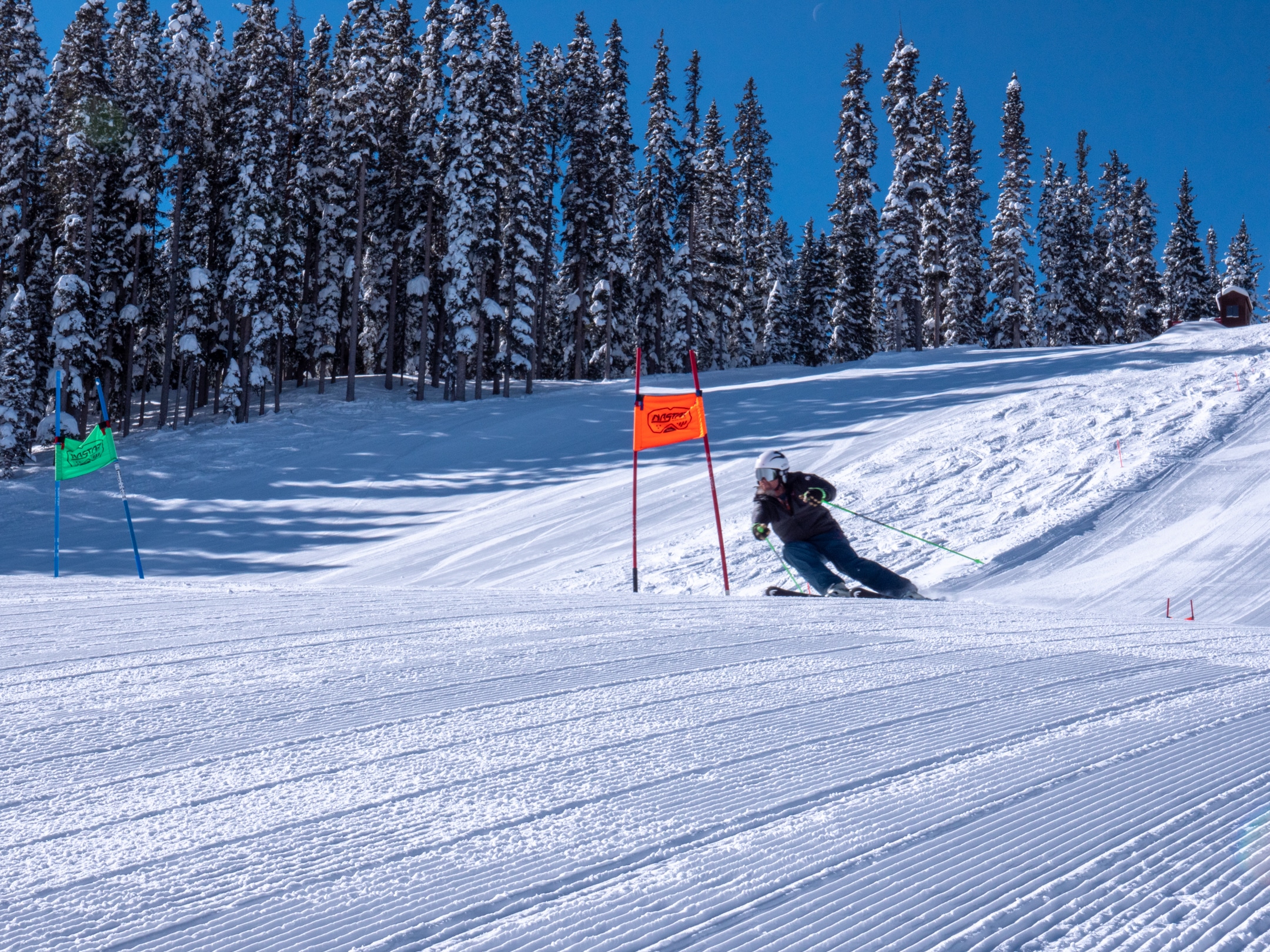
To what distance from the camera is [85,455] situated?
40.1 feet

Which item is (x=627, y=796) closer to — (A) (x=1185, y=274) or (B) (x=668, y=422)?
(B) (x=668, y=422)

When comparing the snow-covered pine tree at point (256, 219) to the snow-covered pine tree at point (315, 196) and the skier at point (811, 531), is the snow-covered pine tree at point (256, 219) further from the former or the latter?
the skier at point (811, 531)

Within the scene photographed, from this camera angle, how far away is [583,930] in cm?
172

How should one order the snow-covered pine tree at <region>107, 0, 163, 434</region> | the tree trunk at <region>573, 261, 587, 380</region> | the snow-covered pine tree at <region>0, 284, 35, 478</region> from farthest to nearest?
the tree trunk at <region>573, 261, 587, 380</region>
the snow-covered pine tree at <region>107, 0, 163, 434</region>
the snow-covered pine tree at <region>0, 284, 35, 478</region>

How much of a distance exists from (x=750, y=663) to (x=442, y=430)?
2517 cm

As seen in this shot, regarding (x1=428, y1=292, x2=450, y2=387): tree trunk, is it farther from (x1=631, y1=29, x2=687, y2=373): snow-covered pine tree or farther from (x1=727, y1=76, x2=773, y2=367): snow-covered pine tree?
(x1=727, y1=76, x2=773, y2=367): snow-covered pine tree

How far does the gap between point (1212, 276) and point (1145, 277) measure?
14.1 meters

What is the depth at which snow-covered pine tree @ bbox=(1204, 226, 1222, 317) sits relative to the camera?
55.3 m

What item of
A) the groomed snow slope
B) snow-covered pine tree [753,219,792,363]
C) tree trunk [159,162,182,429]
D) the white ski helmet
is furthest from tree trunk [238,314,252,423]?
snow-covered pine tree [753,219,792,363]

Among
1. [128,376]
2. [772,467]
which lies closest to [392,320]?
[128,376]

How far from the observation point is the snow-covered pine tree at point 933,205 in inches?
1638

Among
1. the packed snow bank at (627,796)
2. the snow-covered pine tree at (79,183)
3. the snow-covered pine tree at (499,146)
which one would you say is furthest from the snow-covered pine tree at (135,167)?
the packed snow bank at (627,796)

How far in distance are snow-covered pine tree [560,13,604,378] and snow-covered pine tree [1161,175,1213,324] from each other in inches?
1471

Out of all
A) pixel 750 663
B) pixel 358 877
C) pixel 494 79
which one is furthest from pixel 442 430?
pixel 358 877
